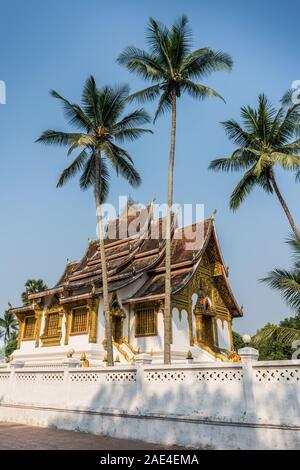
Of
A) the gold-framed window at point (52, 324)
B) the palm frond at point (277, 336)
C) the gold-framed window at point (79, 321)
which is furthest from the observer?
the gold-framed window at point (52, 324)

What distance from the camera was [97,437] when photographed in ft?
30.0

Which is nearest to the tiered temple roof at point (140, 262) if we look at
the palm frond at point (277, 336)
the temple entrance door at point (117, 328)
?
the temple entrance door at point (117, 328)

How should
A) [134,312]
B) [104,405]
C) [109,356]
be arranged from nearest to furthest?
1. [104,405]
2. [109,356]
3. [134,312]

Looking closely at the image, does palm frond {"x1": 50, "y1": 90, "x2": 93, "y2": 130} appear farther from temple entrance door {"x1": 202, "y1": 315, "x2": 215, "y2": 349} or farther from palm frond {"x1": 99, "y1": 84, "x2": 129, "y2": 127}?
temple entrance door {"x1": 202, "y1": 315, "x2": 215, "y2": 349}

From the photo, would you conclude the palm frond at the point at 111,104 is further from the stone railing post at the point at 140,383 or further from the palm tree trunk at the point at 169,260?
the stone railing post at the point at 140,383

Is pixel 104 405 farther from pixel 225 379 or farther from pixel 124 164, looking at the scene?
pixel 124 164

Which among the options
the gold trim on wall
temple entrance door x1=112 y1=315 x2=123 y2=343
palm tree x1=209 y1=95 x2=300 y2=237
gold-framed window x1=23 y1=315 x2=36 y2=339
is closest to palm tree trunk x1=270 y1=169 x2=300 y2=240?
palm tree x1=209 y1=95 x2=300 y2=237

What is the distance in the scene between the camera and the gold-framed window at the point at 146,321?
20703 millimetres

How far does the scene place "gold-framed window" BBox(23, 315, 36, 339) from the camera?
84.2ft

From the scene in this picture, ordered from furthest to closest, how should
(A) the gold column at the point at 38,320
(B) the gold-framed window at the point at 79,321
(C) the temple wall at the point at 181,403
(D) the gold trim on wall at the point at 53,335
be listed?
(A) the gold column at the point at 38,320
(D) the gold trim on wall at the point at 53,335
(B) the gold-framed window at the point at 79,321
(C) the temple wall at the point at 181,403

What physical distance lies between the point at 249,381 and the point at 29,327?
21.4m

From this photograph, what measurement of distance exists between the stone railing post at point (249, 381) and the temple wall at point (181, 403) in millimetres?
17

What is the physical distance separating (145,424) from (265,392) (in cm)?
295
